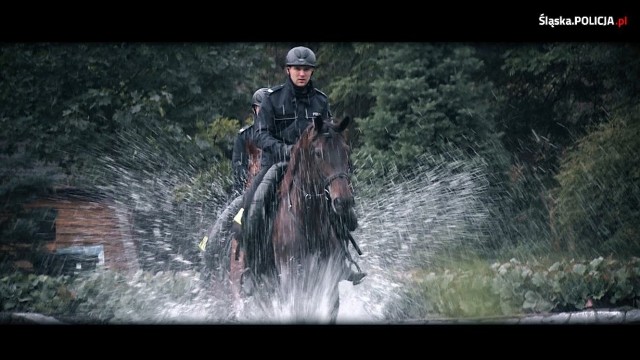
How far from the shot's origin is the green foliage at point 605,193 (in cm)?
1725

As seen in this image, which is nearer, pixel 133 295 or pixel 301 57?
pixel 301 57

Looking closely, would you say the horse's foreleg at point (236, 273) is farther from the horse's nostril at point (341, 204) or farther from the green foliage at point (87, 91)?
the green foliage at point (87, 91)

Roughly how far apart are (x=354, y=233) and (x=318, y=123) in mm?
6039

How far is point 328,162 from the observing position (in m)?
10.9

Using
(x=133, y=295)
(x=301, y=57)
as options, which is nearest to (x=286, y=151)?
(x=301, y=57)

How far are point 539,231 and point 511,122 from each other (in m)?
2.92

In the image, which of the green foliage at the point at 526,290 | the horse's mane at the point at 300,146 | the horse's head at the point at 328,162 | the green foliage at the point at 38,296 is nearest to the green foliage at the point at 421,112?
the green foliage at the point at 526,290

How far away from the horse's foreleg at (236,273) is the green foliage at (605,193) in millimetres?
7006

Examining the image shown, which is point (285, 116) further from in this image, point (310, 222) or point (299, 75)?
point (310, 222)

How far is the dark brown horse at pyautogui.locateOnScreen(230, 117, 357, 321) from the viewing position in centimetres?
1102

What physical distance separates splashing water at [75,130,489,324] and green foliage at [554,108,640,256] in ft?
5.65

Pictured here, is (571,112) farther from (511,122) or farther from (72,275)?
(72,275)
